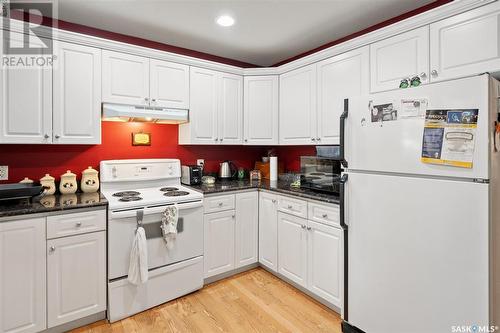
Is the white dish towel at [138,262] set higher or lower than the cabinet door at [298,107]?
lower

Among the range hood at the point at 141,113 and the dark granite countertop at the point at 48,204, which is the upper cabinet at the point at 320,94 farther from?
the dark granite countertop at the point at 48,204

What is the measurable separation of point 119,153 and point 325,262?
2287mm

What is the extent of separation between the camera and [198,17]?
99.6 inches

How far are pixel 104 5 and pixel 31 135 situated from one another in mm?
1225

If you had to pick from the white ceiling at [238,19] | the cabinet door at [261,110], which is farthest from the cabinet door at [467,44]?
the cabinet door at [261,110]

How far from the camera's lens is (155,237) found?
2.39 meters

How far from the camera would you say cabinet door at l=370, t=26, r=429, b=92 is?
2076 millimetres

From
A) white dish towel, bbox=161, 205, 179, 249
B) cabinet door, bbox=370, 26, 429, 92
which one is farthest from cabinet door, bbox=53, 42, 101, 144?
cabinet door, bbox=370, 26, 429, 92

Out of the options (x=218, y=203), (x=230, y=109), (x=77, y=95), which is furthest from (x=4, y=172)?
(x=230, y=109)

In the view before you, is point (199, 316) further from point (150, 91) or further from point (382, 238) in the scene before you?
point (150, 91)

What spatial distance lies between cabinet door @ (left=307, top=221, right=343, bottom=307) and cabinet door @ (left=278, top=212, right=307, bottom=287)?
7cm

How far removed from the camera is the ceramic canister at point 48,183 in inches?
95.3

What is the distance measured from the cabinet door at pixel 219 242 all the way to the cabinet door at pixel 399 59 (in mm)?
1872

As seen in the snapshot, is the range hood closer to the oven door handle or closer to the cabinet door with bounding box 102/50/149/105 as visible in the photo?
the cabinet door with bounding box 102/50/149/105
